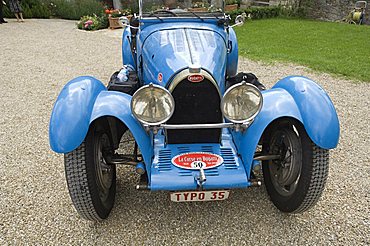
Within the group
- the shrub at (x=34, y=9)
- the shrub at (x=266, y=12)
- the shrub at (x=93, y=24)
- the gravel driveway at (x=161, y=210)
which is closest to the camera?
the gravel driveway at (x=161, y=210)

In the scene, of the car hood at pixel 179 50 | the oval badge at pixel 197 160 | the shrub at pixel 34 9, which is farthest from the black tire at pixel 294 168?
the shrub at pixel 34 9

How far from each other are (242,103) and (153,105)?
2.05 ft

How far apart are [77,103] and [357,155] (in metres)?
3.00

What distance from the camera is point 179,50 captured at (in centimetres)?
276

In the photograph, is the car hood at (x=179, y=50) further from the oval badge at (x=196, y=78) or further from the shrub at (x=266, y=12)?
the shrub at (x=266, y=12)

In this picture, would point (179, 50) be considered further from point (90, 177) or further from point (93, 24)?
point (93, 24)

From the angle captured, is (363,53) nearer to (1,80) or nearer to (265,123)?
(265,123)

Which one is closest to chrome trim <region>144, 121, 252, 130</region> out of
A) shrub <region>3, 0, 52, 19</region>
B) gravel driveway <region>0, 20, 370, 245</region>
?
gravel driveway <region>0, 20, 370, 245</region>

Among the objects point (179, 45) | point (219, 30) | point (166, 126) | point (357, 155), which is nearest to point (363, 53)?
point (357, 155)

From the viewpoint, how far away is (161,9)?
3.56 meters

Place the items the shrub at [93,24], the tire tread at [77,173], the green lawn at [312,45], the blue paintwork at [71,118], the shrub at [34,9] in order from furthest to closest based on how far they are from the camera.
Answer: the shrub at [34,9] → the shrub at [93,24] → the green lawn at [312,45] → the tire tread at [77,173] → the blue paintwork at [71,118]

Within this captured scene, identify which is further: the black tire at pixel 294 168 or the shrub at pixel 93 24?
the shrub at pixel 93 24

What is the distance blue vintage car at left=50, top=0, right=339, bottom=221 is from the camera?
2.27 m

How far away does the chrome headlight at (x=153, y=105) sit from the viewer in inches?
88.8
